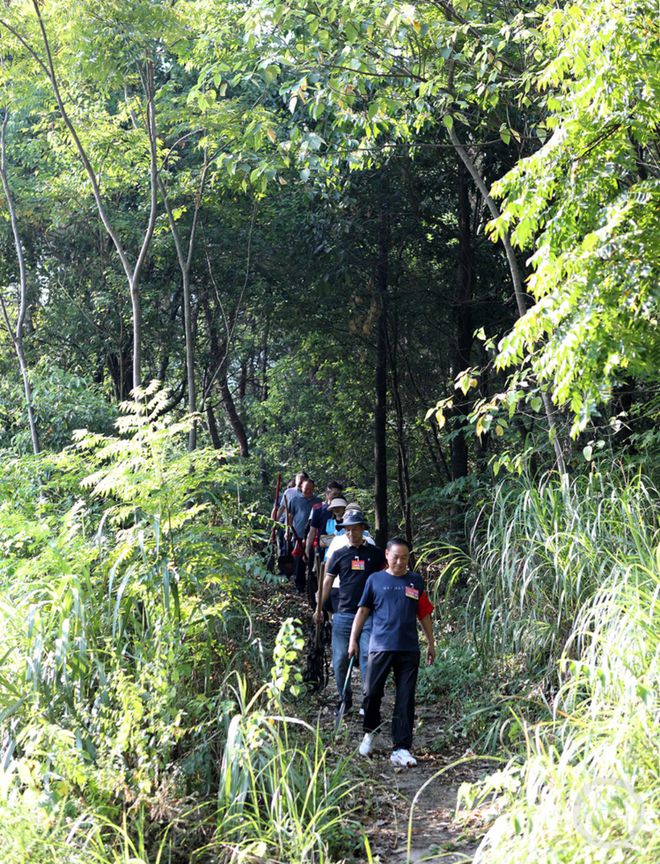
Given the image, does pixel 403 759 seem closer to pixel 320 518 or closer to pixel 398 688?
pixel 398 688

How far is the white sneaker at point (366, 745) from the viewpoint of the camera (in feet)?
23.7

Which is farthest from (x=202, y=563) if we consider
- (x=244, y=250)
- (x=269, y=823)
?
(x=244, y=250)

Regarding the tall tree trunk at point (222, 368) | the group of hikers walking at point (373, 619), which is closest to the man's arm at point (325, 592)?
the group of hikers walking at point (373, 619)

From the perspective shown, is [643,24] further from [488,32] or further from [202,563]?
[202,563]

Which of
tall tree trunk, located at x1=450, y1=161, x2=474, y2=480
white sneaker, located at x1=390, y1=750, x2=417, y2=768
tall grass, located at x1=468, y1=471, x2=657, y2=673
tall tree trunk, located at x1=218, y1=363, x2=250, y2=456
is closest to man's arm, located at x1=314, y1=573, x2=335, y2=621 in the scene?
tall grass, located at x1=468, y1=471, x2=657, y2=673

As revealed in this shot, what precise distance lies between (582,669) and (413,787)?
2.32 metres

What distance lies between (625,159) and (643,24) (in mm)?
886

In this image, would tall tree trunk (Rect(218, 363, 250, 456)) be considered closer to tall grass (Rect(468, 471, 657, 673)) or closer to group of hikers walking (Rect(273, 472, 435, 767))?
group of hikers walking (Rect(273, 472, 435, 767))

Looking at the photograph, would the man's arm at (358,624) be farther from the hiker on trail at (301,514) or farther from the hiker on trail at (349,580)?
the hiker on trail at (301,514)

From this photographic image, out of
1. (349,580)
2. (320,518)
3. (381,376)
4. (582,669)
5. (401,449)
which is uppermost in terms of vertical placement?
(381,376)

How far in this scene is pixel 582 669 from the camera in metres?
5.02

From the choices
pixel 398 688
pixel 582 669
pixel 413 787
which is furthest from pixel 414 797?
pixel 582 669

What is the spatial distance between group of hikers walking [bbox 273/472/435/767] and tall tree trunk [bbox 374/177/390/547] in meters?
5.54

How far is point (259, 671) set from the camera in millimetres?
6785
